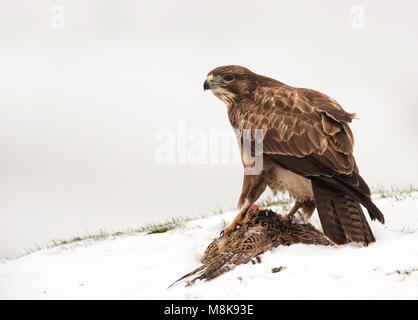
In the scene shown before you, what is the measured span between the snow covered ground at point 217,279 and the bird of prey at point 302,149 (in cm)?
50

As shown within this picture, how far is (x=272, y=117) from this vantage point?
7.54m

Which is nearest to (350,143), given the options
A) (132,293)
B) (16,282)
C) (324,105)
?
(324,105)

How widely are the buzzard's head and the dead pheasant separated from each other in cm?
195

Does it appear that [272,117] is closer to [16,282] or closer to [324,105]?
[324,105]

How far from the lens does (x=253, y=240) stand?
7.32m

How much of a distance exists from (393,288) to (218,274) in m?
2.25

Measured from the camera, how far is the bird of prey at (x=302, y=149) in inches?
266

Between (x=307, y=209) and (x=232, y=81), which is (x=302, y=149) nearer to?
(x=307, y=209)

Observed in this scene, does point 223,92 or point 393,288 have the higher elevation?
point 223,92

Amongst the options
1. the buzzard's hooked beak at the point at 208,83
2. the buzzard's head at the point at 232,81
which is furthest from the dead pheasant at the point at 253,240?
the buzzard's hooked beak at the point at 208,83

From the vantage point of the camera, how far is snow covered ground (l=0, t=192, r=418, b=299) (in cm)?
589

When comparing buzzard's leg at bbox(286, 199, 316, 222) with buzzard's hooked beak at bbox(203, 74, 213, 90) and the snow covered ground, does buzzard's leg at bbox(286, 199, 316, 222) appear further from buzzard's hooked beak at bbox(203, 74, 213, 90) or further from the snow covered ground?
buzzard's hooked beak at bbox(203, 74, 213, 90)

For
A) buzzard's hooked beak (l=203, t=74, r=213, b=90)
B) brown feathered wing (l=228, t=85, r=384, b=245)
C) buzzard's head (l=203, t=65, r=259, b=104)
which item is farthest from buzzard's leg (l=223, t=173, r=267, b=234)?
buzzard's hooked beak (l=203, t=74, r=213, b=90)

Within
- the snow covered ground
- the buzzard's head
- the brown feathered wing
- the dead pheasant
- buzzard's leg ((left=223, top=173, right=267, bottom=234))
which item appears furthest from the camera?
the buzzard's head
